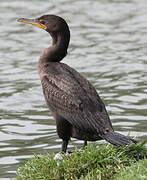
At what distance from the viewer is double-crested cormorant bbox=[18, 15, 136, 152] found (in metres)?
9.39

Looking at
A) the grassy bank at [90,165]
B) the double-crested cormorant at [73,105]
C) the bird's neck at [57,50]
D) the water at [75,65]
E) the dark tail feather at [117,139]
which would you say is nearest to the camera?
the grassy bank at [90,165]

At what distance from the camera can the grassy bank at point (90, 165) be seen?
8.71 meters

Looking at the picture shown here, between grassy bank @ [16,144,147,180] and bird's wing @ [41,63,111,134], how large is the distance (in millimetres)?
342

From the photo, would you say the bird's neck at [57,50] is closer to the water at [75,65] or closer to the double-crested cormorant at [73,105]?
the double-crested cormorant at [73,105]

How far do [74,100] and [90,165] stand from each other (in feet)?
3.39

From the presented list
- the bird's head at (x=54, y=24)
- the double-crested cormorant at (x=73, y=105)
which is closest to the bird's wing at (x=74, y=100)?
the double-crested cormorant at (x=73, y=105)

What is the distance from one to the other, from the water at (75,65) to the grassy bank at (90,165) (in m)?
1.89

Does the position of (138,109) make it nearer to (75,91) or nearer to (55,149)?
(55,149)

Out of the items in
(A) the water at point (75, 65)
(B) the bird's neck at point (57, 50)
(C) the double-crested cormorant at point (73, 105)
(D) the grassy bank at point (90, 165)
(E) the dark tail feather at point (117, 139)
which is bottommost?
A: (A) the water at point (75, 65)

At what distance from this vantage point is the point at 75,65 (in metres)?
18.1

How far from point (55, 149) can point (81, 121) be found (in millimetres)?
2798

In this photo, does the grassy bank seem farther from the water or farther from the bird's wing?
the water

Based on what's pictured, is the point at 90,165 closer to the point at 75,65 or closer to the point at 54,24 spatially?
the point at 54,24

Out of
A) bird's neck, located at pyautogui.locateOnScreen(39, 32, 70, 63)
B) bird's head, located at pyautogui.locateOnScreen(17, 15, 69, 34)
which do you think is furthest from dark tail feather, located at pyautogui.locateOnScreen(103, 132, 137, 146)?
bird's head, located at pyautogui.locateOnScreen(17, 15, 69, 34)
